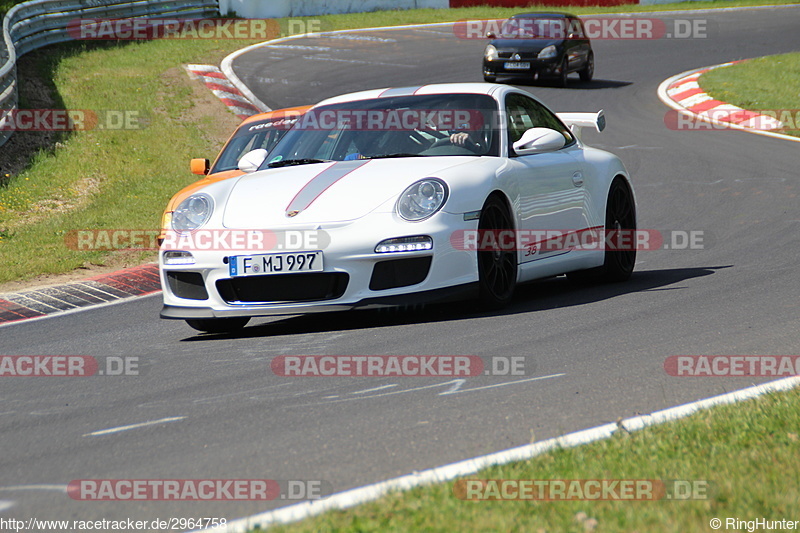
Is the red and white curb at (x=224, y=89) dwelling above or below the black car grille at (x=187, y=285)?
below

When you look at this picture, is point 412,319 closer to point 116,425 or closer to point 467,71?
point 116,425

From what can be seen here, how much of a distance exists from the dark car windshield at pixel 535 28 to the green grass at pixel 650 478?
66.0 feet

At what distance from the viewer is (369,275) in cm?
621

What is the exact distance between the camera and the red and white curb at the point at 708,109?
17.8 m

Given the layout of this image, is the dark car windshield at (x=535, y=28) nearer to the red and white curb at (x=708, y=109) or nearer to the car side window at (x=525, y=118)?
the red and white curb at (x=708, y=109)

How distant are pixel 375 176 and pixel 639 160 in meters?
9.21

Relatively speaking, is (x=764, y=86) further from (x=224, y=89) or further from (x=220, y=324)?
(x=220, y=324)

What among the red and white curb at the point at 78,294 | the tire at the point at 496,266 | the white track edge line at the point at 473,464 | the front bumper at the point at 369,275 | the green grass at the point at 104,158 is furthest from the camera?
the green grass at the point at 104,158

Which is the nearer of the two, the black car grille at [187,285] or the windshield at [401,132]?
the black car grille at [187,285]

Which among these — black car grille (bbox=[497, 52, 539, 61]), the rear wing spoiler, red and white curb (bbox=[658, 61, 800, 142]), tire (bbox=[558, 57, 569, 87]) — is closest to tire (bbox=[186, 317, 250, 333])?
the rear wing spoiler

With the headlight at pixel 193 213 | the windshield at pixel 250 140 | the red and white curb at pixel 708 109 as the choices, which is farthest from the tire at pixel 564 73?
the headlight at pixel 193 213

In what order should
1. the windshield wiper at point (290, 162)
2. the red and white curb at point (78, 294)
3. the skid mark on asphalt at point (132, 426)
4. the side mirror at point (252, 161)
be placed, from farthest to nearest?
the red and white curb at point (78, 294) → the side mirror at point (252, 161) → the windshield wiper at point (290, 162) → the skid mark on asphalt at point (132, 426)

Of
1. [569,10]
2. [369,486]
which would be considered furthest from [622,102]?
[369,486]

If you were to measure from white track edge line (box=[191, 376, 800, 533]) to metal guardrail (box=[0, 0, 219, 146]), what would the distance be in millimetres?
13336
